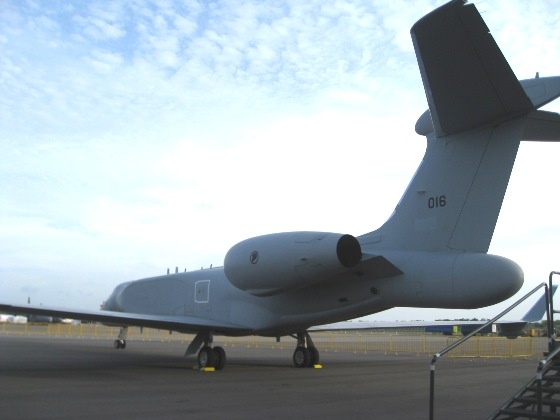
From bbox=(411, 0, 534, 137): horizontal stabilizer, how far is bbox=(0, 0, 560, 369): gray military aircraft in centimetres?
1

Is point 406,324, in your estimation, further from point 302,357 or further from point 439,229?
point 439,229

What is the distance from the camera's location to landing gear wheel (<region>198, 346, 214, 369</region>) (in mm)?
14445

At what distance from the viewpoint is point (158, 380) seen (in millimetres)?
12203

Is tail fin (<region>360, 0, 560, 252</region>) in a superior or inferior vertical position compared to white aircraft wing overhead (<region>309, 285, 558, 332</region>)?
superior

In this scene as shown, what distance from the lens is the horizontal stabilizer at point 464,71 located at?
7164 millimetres

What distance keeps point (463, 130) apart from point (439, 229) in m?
1.70

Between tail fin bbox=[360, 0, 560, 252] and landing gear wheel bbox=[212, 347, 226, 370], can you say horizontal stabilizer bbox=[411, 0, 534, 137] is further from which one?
landing gear wheel bbox=[212, 347, 226, 370]

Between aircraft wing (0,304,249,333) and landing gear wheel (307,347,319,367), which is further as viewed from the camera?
landing gear wheel (307,347,319,367)

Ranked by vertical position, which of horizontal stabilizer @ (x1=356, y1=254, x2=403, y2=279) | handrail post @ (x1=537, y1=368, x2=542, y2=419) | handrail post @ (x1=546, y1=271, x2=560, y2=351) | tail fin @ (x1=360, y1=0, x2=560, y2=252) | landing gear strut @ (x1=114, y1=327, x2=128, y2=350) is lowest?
landing gear strut @ (x1=114, y1=327, x2=128, y2=350)

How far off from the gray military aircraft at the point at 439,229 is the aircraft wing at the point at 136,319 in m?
0.04

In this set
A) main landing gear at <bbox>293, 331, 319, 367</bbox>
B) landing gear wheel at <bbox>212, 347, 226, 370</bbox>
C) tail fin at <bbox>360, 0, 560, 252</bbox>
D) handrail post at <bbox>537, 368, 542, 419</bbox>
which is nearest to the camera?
handrail post at <bbox>537, 368, 542, 419</bbox>

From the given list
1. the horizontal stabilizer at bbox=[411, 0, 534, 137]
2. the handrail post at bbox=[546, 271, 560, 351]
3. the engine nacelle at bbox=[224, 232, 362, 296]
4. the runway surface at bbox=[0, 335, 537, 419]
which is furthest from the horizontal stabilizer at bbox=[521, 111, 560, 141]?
the runway surface at bbox=[0, 335, 537, 419]

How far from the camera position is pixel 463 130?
9.48 metres

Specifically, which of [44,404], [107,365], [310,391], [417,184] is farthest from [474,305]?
[107,365]
